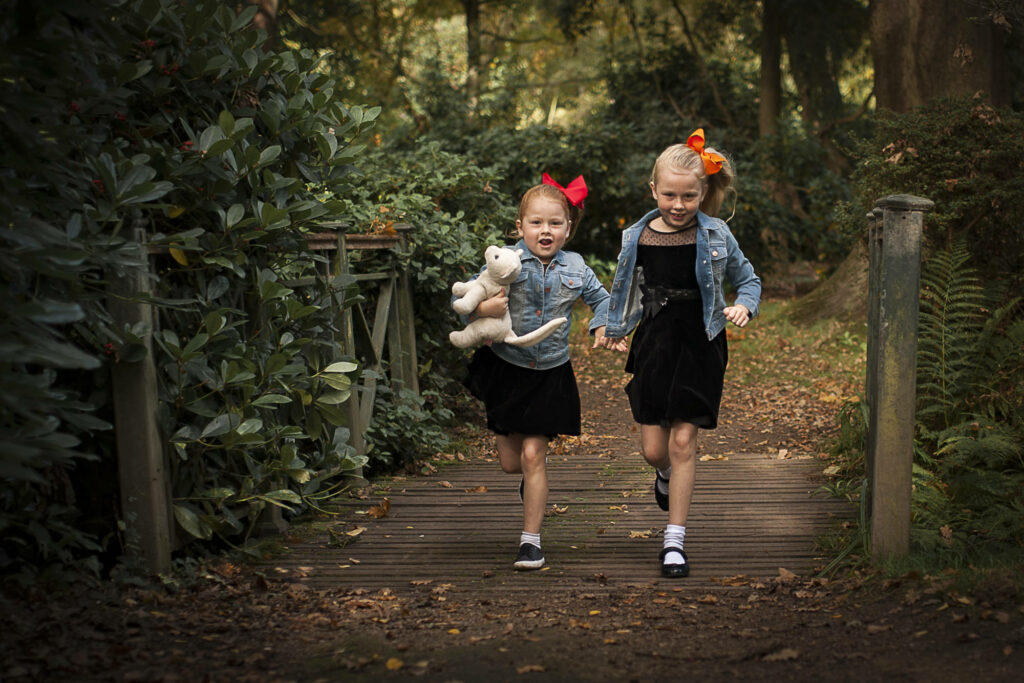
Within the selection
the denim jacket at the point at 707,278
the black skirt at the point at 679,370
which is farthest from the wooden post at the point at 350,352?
the black skirt at the point at 679,370

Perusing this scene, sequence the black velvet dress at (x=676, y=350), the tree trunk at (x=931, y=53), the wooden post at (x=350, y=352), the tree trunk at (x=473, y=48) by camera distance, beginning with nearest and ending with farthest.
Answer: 1. the black velvet dress at (x=676, y=350)
2. the wooden post at (x=350, y=352)
3. the tree trunk at (x=931, y=53)
4. the tree trunk at (x=473, y=48)

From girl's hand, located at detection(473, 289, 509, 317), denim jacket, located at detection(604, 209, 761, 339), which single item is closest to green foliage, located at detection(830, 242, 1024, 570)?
denim jacket, located at detection(604, 209, 761, 339)

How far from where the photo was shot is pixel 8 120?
3.06 meters

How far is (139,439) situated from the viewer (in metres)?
3.99

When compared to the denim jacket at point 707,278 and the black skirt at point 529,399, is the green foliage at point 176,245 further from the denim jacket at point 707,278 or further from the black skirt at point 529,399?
the denim jacket at point 707,278

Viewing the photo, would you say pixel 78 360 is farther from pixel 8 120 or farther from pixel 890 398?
pixel 890 398

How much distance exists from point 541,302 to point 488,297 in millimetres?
238

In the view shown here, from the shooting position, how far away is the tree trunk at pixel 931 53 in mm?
9969

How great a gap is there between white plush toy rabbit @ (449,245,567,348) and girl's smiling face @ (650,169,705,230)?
66cm

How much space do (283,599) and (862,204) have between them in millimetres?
5551

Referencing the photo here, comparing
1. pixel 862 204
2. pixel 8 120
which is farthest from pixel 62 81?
pixel 862 204

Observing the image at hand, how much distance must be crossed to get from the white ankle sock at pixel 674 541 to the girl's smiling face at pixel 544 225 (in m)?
1.32

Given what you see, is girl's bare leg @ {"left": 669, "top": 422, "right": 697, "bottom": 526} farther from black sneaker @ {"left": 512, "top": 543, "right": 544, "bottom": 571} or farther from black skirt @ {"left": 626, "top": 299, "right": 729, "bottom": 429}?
black sneaker @ {"left": 512, "top": 543, "right": 544, "bottom": 571}

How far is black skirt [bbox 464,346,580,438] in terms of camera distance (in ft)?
14.9
